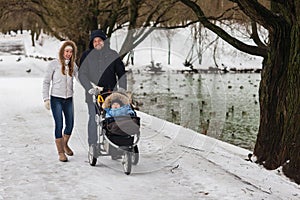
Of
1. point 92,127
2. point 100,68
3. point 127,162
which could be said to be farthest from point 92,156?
point 100,68

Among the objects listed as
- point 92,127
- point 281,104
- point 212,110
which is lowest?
point 212,110

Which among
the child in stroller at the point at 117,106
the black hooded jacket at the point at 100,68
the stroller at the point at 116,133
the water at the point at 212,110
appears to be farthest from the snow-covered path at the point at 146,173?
the water at the point at 212,110

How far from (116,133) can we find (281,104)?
2.45 meters

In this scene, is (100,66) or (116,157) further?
(116,157)

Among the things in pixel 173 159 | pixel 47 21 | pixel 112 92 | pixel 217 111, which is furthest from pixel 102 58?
pixel 47 21

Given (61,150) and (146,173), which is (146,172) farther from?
(61,150)

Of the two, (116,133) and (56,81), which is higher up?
(56,81)

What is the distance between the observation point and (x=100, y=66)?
7000 mm

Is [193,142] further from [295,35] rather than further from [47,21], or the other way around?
[47,21]

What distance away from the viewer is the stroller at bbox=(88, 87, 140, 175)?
6.30 metres

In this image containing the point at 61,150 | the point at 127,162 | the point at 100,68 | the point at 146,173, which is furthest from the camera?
the point at 61,150

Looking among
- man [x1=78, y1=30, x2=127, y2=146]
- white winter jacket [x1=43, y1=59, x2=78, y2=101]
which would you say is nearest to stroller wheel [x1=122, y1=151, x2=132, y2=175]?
man [x1=78, y1=30, x2=127, y2=146]

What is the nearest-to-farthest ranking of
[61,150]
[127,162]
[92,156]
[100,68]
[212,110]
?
[127,162]
[92,156]
[100,68]
[61,150]
[212,110]

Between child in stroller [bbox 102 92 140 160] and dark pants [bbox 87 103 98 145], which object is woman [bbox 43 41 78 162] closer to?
dark pants [bbox 87 103 98 145]
